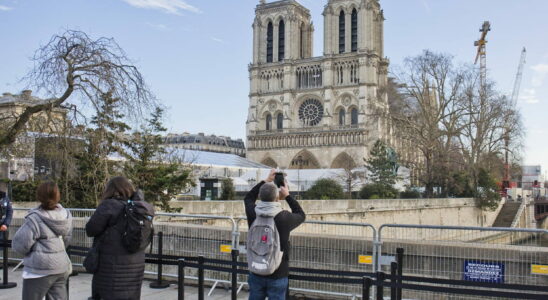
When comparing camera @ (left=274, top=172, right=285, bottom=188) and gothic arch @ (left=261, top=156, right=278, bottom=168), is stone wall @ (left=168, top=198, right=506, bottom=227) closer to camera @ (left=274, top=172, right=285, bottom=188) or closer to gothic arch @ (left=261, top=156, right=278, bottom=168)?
camera @ (left=274, top=172, right=285, bottom=188)

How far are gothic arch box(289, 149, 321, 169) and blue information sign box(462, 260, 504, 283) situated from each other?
218ft

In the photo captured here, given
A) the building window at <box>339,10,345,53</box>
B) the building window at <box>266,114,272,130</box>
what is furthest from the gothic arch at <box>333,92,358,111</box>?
the building window at <box>266,114,272,130</box>

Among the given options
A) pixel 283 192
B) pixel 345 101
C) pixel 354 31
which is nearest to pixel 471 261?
pixel 283 192

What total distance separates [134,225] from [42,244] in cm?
110

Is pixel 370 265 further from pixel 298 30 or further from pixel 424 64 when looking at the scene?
pixel 298 30

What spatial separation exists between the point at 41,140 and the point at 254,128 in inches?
2681

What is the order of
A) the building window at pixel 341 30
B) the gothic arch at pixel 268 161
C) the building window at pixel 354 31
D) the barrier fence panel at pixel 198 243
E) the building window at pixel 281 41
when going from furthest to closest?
the building window at pixel 281 41 < the gothic arch at pixel 268 161 < the building window at pixel 341 30 < the building window at pixel 354 31 < the barrier fence panel at pixel 198 243

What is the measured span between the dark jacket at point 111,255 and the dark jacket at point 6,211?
3.36 m

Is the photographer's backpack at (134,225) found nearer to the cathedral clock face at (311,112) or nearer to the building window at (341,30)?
the cathedral clock face at (311,112)

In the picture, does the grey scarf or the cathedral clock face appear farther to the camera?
the cathedral clock face

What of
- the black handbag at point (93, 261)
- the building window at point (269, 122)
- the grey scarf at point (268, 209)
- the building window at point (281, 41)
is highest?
the building window at point (281, 41)

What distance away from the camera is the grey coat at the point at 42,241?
5020 mm

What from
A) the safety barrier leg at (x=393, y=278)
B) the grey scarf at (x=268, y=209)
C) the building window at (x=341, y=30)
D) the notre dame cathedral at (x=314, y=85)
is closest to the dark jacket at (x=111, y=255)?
the grey scarf at (x=268, y=209)

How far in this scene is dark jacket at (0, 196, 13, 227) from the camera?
7.37 metres
